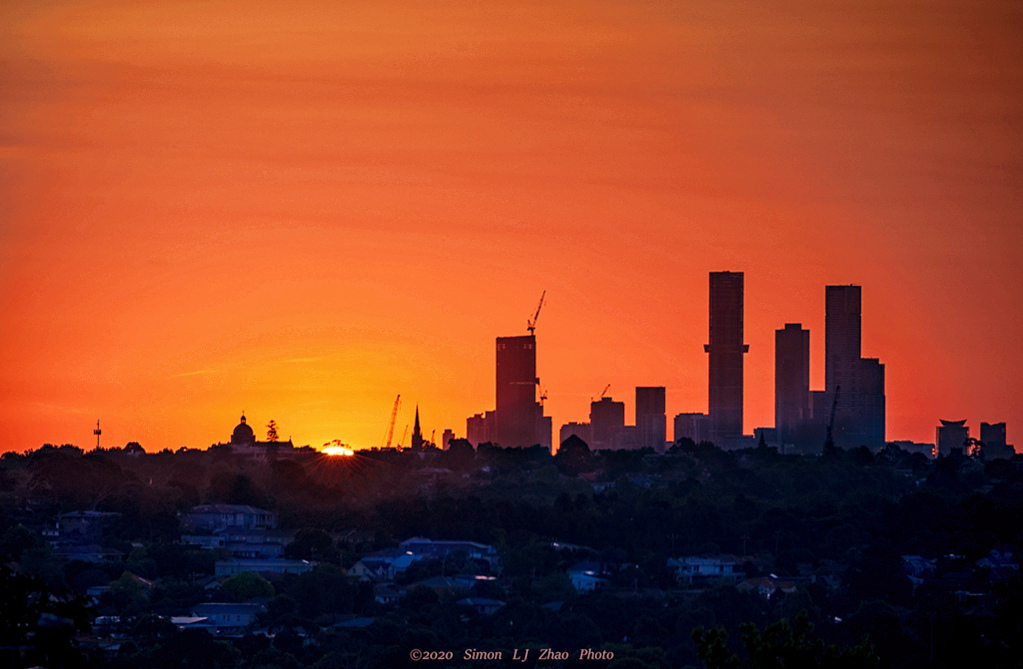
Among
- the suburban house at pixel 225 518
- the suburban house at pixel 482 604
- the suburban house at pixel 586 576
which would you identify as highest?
the suburban house at pixel 225 518

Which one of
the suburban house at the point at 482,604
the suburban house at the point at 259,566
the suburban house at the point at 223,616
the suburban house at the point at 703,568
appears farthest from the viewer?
the suburban house at the point at 703,568

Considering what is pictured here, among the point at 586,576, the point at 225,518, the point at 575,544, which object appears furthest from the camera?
the point at 225,518

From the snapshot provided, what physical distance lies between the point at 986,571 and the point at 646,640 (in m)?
18.7

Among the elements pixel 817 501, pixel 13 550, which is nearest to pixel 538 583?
pixel 13 550

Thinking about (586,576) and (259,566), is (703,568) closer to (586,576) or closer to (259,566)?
(586,576)

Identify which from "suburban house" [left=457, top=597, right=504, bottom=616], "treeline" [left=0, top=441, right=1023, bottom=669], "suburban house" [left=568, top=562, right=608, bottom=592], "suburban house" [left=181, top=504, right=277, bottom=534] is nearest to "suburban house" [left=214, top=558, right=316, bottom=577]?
"treeline" [left=0, top=441, right=1023, bottom=669]

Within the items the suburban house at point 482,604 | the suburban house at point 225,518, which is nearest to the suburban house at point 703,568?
the suburban house at point 482,604

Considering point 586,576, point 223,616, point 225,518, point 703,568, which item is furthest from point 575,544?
point 223,616

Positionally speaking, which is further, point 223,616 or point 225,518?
point 225,518

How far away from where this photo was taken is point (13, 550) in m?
128

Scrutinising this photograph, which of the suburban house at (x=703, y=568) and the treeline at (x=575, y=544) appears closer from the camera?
the treeline at (x=575, y=544)

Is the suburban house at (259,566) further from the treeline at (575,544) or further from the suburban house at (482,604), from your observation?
the suburban house at (482,604)

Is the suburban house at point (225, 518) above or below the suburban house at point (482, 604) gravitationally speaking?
above

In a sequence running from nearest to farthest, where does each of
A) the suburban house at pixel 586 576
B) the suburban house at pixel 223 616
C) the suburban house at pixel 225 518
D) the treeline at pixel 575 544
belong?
the treeline at pixel 575 544 → the suburban house at pixel 223 616 → the suburban house at pixel 586 576 → the suburban house at pixel 225 518
